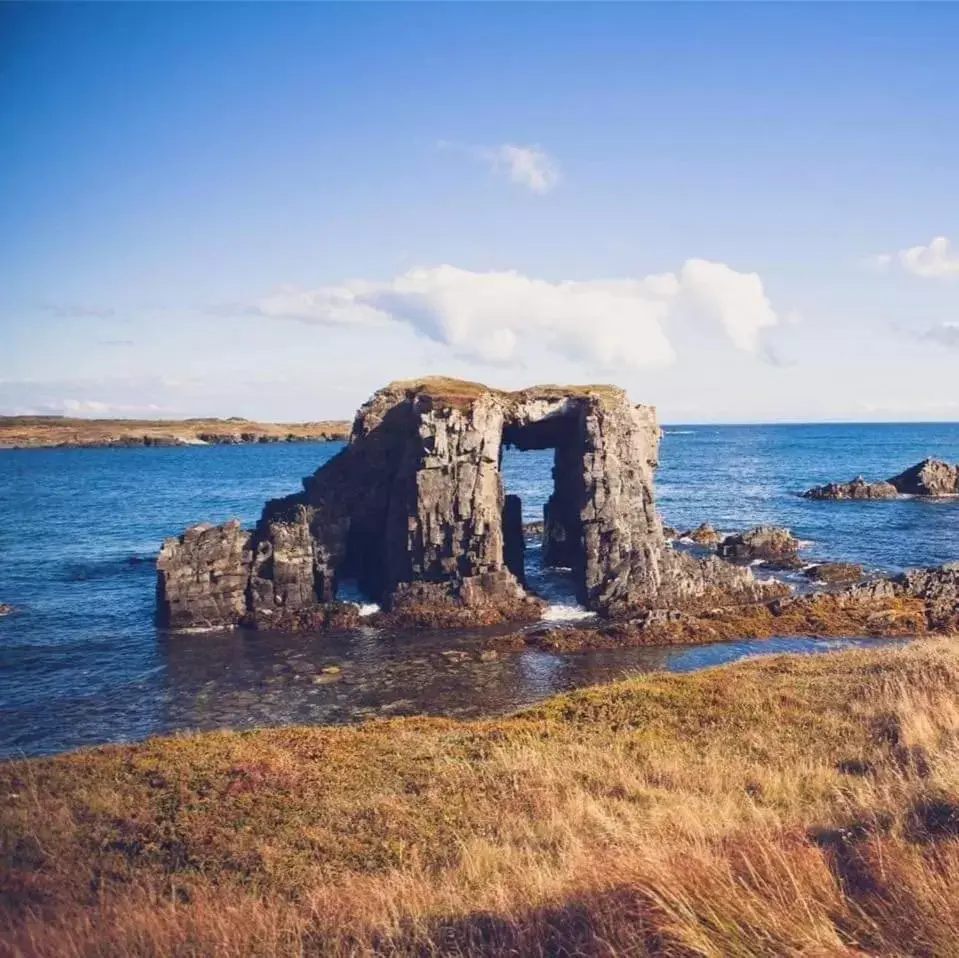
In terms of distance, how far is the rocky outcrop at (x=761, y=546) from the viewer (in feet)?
183

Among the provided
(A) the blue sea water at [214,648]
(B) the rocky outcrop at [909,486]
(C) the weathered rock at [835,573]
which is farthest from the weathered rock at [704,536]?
(B) the rocky outcrop at [909,486]

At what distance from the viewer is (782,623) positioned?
39.5 m

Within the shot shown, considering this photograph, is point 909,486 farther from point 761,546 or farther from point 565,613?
point 565,613

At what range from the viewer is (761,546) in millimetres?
56750

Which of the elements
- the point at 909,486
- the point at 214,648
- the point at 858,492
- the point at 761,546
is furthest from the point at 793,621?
the point at 909,486

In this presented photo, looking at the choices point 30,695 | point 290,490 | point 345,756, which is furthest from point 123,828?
point 290,490

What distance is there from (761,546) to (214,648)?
3978 cm

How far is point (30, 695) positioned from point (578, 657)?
→ 23.9 meters

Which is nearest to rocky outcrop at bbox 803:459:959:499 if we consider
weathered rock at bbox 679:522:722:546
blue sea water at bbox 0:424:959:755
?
blue sea water at bbox 0:424:959:755

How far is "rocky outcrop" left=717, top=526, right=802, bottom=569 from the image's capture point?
183 feet

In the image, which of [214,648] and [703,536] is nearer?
[214,648]

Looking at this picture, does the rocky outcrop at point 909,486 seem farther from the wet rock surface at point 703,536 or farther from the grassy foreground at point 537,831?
the grassy foreground at point 537,831

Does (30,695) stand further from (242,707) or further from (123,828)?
(123,828)

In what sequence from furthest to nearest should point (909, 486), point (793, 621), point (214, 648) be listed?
point (909, 486) → point (793, 621) → point (214, 648)
